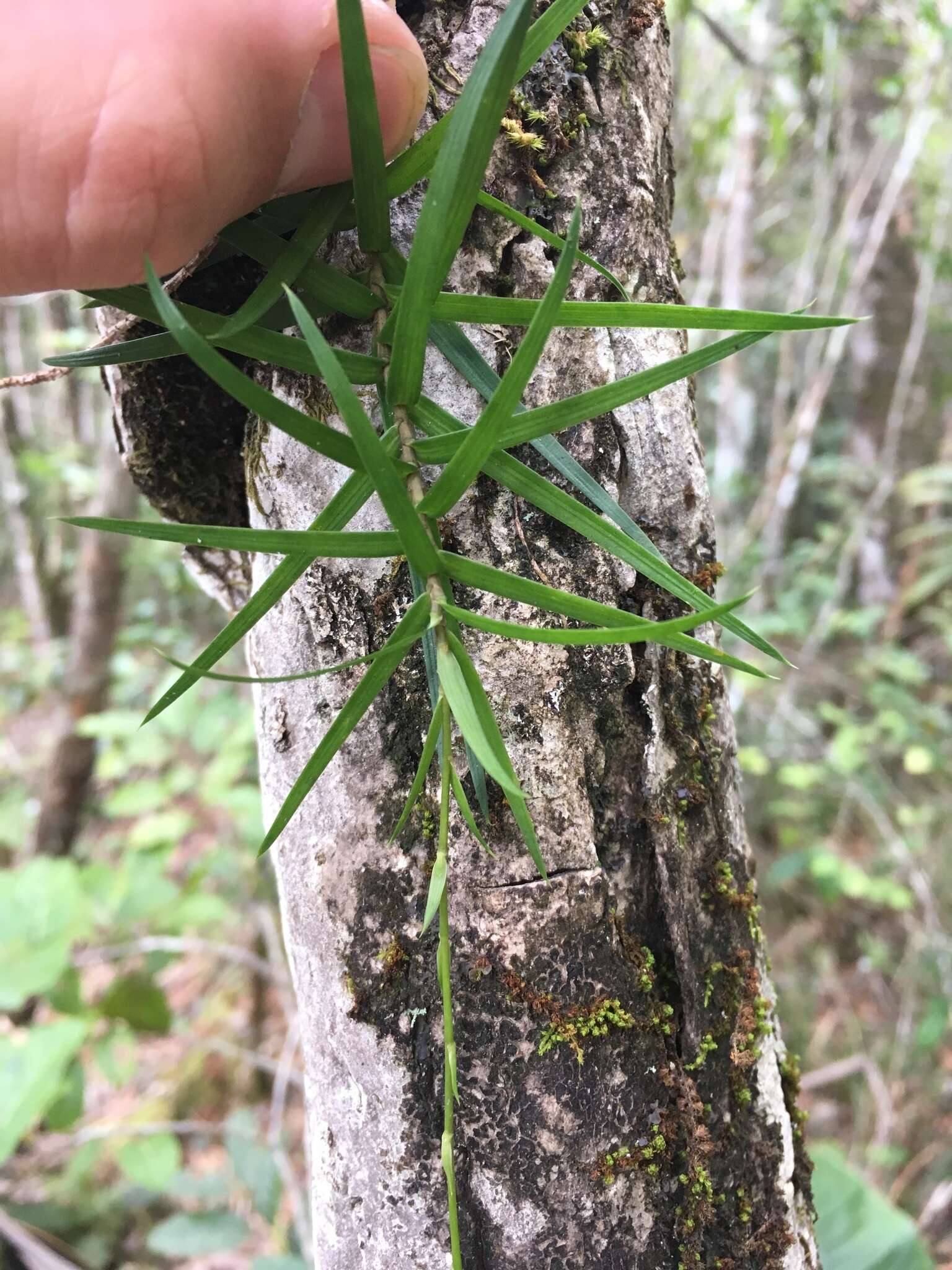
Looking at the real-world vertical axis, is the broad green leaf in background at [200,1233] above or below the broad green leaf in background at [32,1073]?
below

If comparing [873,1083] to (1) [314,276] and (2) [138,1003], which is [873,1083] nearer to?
(2) [138,1003]

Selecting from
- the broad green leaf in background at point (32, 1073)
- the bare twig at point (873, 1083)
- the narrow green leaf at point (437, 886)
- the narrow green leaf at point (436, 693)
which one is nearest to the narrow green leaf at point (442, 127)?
the narrow green leaf at point (436, 693)

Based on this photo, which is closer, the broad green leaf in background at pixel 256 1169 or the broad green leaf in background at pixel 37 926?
the broad green leaf in background at pixel 37 926

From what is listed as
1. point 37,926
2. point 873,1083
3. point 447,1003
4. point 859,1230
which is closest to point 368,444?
point 447,1003

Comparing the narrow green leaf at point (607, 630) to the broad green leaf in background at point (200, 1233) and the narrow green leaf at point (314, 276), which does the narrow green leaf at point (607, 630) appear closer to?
the narrow green leaf at point (314, 276)

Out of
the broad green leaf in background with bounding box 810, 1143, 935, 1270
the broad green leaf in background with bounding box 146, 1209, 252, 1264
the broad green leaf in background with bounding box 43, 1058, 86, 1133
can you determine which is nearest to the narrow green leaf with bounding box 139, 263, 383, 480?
the broad green leaf in background with bounding box 810, 1143, 935, 1270

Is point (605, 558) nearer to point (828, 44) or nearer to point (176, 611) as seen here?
point (828, 44)

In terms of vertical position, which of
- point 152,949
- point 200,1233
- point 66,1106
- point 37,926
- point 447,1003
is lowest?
point 200,1233
